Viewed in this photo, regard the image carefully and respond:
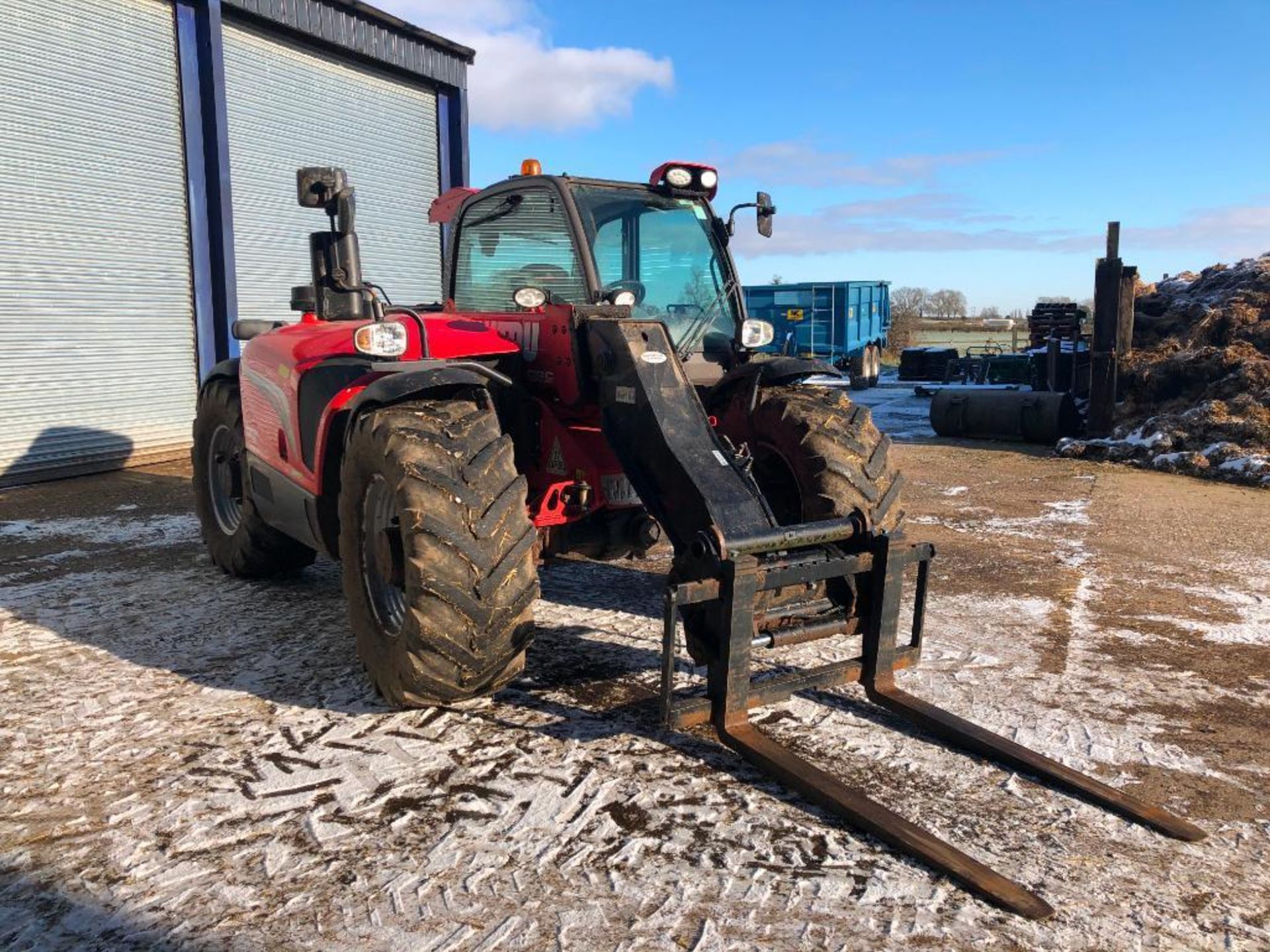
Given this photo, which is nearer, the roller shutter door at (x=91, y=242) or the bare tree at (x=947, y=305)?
the roller shutter door at (x=91, y=242)

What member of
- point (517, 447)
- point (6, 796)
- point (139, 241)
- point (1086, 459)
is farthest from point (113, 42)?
point (1086, 459)

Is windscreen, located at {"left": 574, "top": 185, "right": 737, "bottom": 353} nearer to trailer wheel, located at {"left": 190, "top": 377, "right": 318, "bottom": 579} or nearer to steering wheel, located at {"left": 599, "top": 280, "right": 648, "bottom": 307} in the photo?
steering wheel, located at {"left": 599, "top": 280, "right": 648, "bottom": 307}

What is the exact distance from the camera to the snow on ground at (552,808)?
279cm

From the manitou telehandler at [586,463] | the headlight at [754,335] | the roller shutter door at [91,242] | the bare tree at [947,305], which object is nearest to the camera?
the manitou telehandler at [586,463]

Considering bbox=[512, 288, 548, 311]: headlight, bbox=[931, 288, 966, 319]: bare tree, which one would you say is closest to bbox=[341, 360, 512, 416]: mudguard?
bbox=[512, 288, 548, 311]: headlight

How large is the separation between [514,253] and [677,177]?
0.96 meters

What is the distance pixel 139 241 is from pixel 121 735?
9.43 metres

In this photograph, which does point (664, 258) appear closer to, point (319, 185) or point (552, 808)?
point (319, 185)

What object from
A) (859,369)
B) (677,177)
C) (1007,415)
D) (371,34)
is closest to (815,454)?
(677,177)

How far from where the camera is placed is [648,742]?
12.9 feet

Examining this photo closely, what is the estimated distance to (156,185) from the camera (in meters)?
11.9

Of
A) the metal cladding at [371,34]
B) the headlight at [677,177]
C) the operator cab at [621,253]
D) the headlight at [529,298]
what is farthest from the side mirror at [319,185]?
the metal cladding at [371,34]

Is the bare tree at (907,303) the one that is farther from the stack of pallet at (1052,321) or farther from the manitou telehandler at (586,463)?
the manitou telehandler at (586,463)

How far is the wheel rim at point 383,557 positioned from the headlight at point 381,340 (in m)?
0.60
